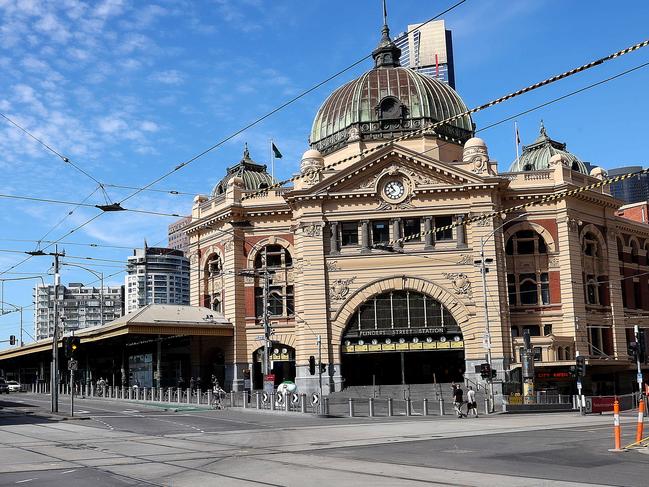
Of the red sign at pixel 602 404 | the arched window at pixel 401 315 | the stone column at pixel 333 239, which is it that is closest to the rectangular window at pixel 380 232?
the stone column at pixel 333 239

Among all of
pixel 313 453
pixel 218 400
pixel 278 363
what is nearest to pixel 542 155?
pixel 278 363

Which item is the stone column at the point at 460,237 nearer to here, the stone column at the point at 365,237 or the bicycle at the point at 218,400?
the stone column at the point at 365,237

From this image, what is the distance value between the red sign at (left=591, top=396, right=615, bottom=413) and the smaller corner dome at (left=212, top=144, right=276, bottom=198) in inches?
1531

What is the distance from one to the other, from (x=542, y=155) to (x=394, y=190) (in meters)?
A: 18.1

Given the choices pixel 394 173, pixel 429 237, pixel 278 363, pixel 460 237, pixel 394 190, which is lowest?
pixel 278 363

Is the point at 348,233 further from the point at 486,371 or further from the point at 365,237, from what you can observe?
A: the point at 486,371

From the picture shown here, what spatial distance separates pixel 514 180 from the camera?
206 feet

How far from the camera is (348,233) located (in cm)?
6119

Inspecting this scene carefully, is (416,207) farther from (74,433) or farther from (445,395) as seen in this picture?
(74,433)

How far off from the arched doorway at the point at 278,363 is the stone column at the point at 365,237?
10.8 metres

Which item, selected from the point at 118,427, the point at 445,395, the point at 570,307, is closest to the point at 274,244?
the point at 445,395

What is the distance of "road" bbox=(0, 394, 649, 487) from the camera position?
16.9 m

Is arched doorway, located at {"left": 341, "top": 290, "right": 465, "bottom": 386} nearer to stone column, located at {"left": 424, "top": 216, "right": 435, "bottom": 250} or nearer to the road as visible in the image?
stone column, located at {"left": 424, "top": 216, "right": 435, "bottom": 250}

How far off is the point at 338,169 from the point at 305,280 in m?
10.4
